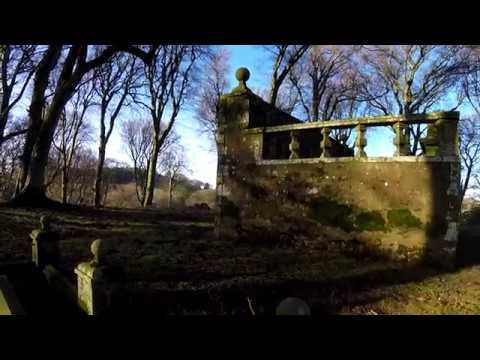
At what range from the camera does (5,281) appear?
14.8ft

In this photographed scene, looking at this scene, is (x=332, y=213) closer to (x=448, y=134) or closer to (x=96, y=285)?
(x=448, y=134)

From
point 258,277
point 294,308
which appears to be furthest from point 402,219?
point 294,308

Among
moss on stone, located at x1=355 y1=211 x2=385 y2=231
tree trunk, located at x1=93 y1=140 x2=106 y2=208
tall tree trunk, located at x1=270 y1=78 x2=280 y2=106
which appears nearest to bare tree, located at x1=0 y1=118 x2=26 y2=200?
tree trunk, located at x1=93 y1=140 x2=106 y2=208

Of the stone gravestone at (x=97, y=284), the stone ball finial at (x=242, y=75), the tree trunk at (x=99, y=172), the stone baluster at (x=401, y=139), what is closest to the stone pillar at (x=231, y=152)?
the stone ball finial at (x=242, y=75)

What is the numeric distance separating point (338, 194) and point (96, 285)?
219 inches

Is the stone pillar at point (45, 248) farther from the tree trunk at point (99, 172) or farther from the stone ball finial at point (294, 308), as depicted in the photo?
the tree trunk at point (99, 172)

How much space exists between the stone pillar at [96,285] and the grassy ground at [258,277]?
53 centimetres

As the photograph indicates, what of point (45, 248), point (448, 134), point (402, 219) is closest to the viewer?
point (45, 248)

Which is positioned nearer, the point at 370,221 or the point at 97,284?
the point at 97,284

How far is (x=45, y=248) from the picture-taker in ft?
20.3

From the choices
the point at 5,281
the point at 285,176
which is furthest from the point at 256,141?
the point at 5,281

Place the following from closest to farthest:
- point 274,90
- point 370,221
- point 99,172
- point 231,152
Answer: point 370,221, point 231,152, point 274,90, point 99,172
